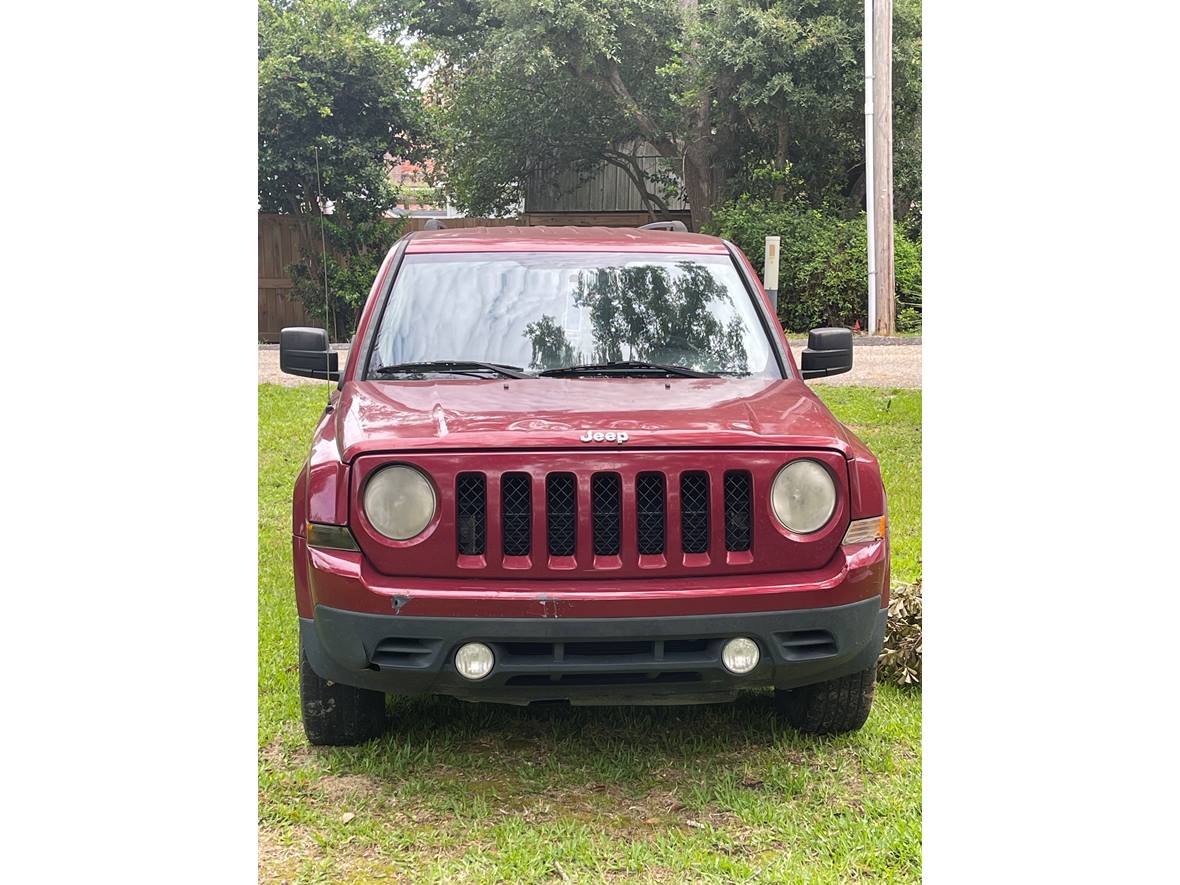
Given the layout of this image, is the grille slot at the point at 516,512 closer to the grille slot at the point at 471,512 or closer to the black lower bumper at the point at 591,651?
the grille slot at the point at 471,512

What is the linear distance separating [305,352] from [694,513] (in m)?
1.75

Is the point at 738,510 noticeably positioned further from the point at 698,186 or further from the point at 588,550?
the point at 698,186

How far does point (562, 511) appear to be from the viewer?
326 centimetres

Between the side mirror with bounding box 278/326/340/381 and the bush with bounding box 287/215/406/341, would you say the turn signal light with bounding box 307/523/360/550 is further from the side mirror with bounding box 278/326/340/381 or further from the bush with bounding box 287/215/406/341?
the bush with bounding box 287/215/406/341

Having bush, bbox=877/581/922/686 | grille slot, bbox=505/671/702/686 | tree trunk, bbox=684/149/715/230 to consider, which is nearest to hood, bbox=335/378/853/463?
grille slot, bbox=505/671/702/686

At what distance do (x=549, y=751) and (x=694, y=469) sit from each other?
48.6 inches

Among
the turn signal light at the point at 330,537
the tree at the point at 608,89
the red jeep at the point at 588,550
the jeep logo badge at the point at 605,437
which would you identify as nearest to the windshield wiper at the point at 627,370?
the red jeep at the point at 588,550

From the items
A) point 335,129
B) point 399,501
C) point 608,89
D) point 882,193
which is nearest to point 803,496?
point 399,501

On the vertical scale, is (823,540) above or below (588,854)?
above

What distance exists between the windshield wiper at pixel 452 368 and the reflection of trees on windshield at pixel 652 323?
106 millimetres

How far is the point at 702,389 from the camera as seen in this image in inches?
151
